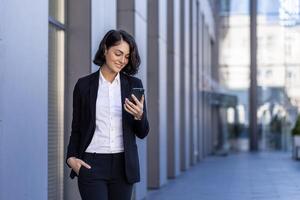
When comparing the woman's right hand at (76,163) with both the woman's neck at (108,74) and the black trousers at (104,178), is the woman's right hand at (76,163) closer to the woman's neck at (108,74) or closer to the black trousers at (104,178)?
the black trousers at (104,178)

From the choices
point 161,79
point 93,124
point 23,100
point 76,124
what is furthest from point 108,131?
point 161,79

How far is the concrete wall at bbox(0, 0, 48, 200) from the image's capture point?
16.3 ft

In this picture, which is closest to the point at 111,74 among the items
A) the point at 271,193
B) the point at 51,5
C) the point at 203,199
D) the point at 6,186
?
the point at 6,186

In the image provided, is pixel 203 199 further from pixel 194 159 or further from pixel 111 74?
pixel 194 159

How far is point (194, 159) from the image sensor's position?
22562mm

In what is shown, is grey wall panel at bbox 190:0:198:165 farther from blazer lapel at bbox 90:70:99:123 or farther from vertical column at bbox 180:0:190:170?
blazer lapel at bbox 90:70:99:123

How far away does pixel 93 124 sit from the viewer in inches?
151

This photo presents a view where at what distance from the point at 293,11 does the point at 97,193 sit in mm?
32802

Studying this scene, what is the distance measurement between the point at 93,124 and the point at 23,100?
5.52ft

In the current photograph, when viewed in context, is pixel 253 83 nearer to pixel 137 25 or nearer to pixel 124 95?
pixel 137 25

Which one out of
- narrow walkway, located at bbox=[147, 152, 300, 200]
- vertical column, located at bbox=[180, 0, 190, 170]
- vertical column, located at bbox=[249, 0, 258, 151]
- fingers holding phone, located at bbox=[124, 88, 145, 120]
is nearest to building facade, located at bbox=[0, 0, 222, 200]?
narrow walkway, located at bbox=[147, 152, 300, 200]

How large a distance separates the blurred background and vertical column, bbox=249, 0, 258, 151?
0.05 meters

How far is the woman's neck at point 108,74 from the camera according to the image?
3938 millimetres

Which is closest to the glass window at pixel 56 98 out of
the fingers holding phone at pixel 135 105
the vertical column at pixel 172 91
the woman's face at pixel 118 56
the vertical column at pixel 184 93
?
the woman's face at pixel 118 56
